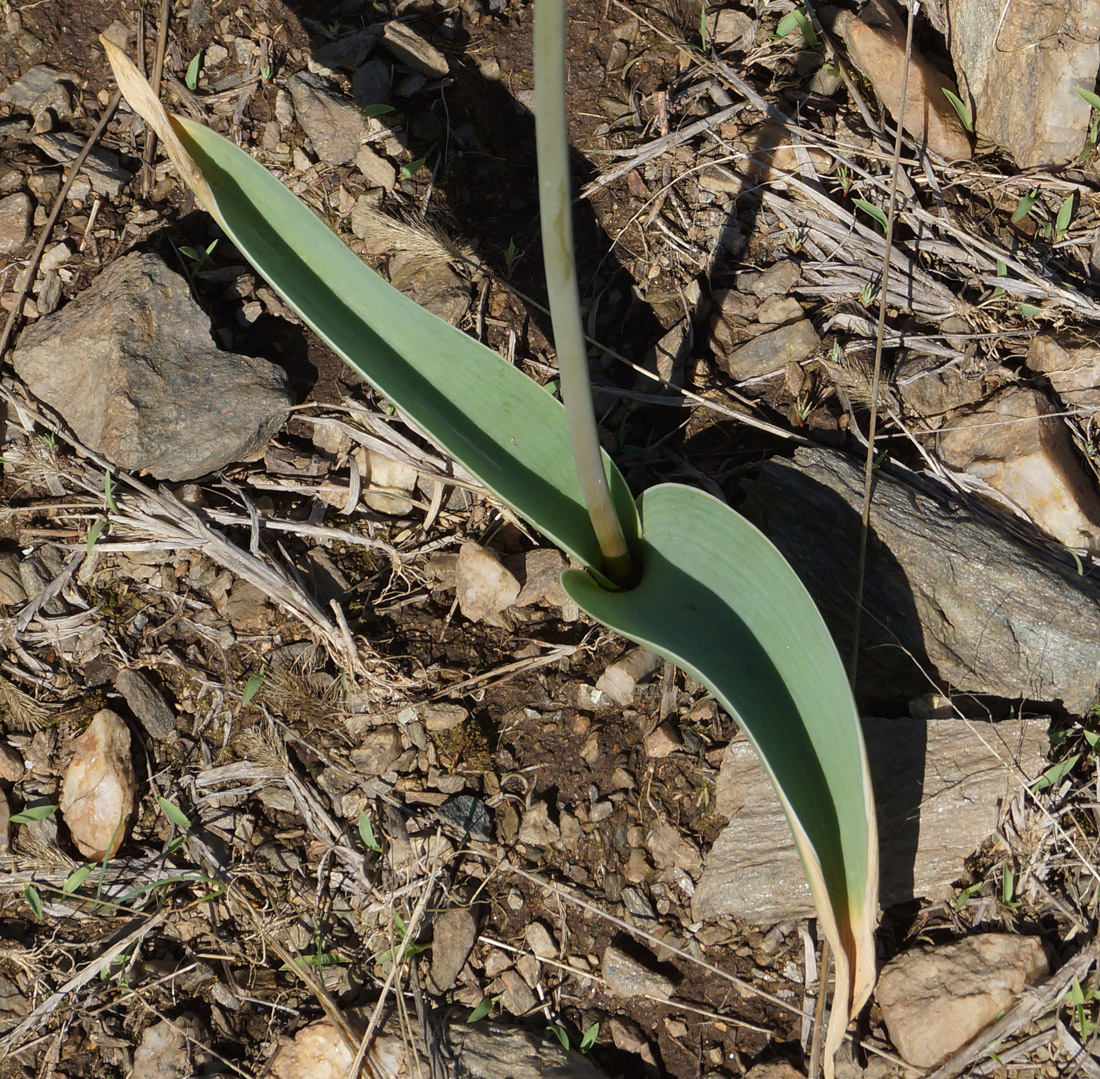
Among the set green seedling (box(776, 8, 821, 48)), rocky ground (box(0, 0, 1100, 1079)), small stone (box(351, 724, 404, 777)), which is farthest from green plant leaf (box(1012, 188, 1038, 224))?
small stone (box(351, 724, 404, 777))

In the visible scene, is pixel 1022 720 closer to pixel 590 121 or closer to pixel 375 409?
pixel 375 409

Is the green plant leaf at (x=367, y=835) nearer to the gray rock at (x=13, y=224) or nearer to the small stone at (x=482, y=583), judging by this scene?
the small stone at (x=482, y=583)

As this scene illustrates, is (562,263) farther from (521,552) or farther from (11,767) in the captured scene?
(11,767)

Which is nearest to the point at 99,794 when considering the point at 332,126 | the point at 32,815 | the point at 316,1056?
the point at 32,815

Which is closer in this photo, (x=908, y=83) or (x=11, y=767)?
(x=11, y=767)

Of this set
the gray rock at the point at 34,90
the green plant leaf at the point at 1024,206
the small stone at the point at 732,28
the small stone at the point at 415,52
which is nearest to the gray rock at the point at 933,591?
the green plant leaf at the point at 1024,206

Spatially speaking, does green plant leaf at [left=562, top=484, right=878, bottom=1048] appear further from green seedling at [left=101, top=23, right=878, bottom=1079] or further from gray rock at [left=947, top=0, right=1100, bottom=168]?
gray rock at [left=947, top=0, right=1100, bottom=168]
